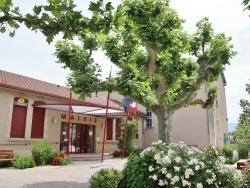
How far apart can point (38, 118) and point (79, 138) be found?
14.7ft

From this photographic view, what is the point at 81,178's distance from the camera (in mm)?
9383

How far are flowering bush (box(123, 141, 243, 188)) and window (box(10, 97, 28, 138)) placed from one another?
962cm

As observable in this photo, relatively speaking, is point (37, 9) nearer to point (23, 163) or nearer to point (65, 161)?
point (23, 163)

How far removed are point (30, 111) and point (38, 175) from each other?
19.2 feet

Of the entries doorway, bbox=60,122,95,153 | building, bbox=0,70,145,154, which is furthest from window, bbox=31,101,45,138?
doorway, bbox=60,122,95,153

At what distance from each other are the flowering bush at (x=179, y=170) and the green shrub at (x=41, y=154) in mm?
7830

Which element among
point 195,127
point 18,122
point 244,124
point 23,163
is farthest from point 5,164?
point 244,124

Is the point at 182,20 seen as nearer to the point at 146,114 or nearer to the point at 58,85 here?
the point at 58,85

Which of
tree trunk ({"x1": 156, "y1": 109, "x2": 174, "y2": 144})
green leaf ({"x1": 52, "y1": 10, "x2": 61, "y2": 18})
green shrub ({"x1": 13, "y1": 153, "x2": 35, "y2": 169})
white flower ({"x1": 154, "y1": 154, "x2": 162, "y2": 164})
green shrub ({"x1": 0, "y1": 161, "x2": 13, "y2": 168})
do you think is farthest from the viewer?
green shrub ({"x1": 0, "y1": 161, "x2": 13, "y2": 168})

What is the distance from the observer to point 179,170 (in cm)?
568

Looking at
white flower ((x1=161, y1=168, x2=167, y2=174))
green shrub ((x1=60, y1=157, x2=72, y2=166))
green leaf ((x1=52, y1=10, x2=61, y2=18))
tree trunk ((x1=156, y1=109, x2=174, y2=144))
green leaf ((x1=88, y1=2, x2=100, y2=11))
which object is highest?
green leaf ((x1=88, y1=2, x2=100, y2=11))

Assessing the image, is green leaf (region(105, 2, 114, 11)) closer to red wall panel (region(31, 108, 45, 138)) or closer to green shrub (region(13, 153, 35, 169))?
green shrub (region(13, 153, 35, 169))

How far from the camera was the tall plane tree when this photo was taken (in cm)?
883

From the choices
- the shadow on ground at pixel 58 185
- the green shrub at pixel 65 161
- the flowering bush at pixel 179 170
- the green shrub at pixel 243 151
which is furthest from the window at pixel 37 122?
the green shrub at pixel 243 151
